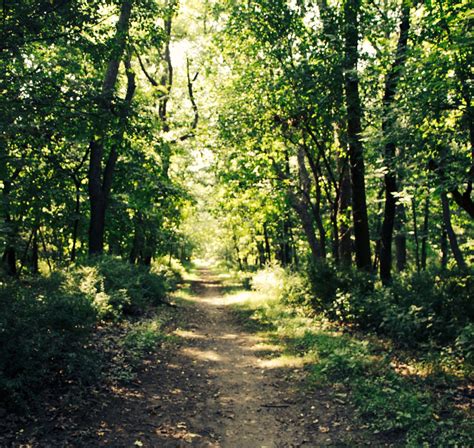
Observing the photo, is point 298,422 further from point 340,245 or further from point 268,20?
point 268,20

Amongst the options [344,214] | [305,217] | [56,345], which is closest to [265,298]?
[305,217]

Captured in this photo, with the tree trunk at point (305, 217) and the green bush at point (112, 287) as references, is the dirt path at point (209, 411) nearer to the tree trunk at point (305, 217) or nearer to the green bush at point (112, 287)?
the green bush at point (112, 287)

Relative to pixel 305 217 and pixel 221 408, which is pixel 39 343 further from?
pixel 305 217

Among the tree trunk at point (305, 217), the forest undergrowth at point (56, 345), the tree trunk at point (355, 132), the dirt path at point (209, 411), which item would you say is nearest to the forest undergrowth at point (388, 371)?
the dirt path at point (209, 411)

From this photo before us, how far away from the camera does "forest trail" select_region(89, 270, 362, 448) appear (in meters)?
5.83

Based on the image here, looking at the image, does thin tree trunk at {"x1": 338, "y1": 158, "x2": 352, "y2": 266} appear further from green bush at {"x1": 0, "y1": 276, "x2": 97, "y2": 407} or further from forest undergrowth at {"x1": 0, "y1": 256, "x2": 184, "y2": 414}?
green bush at {"x1": 0, "y1": 276, "x2": 97, "y2": 407}

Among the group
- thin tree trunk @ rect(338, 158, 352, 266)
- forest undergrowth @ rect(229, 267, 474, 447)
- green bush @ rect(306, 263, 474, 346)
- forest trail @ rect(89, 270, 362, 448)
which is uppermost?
thin tree trunk @ rect(338, 158, 352, 266)

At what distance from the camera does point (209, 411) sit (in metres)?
6.89

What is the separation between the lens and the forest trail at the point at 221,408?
19.1ft

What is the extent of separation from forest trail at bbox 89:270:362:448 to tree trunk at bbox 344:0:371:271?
200 inches

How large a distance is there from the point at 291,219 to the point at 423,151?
63.2 feet

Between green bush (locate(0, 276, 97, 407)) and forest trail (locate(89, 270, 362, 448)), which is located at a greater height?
green bush (locate(0, 276, 97, 407))

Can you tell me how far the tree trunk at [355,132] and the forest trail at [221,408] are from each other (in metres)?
5.08

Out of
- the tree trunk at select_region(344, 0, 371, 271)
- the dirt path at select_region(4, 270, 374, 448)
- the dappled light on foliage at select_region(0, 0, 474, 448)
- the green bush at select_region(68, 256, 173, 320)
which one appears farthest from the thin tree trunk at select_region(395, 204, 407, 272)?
the dirt path at select_region(4, 270, 374, 448)
